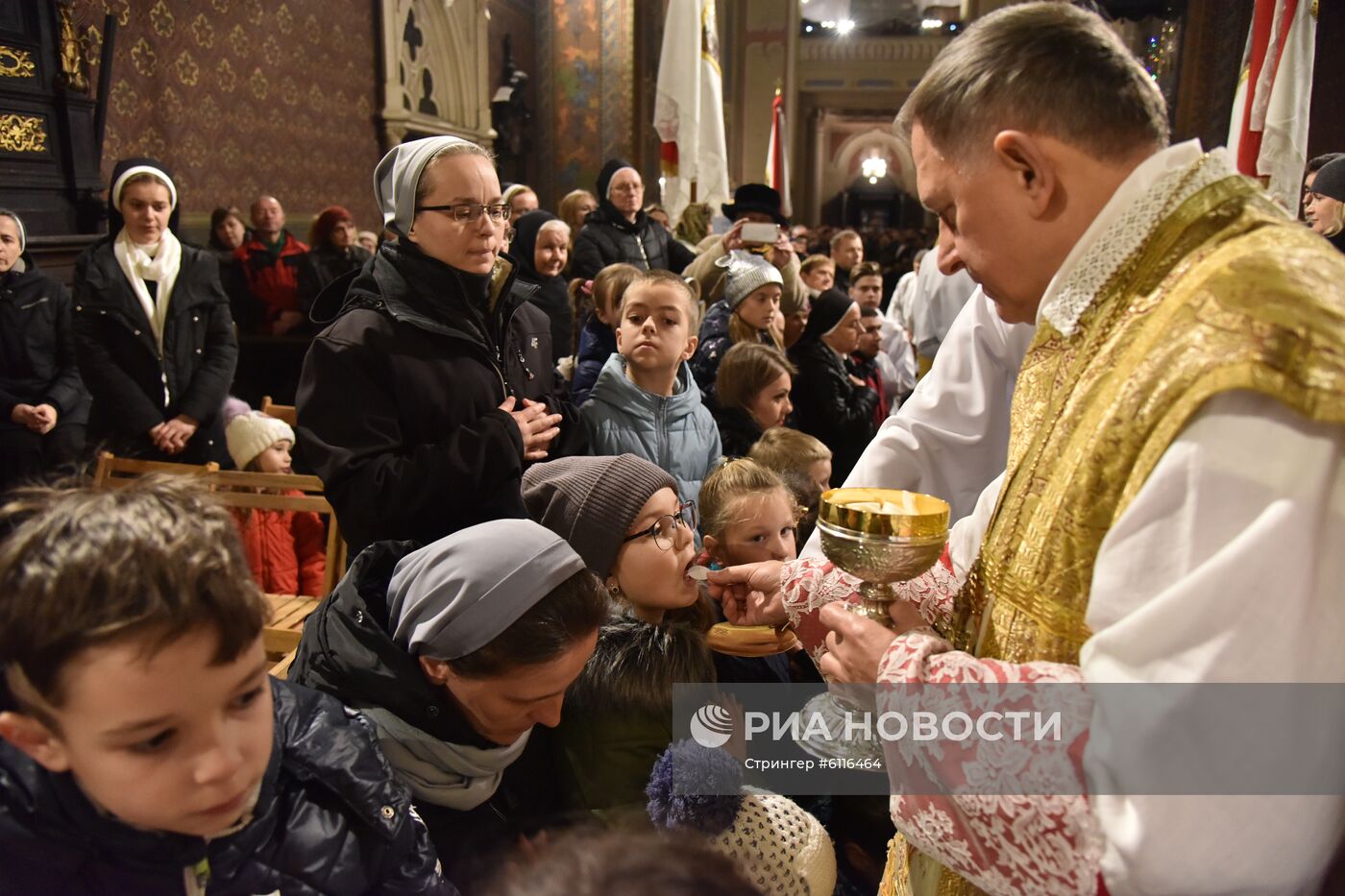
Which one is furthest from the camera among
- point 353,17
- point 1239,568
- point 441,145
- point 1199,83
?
point 1199,83

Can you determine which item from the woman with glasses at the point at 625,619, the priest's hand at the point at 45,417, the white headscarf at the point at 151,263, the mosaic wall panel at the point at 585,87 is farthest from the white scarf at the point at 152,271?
the mosaic wall panel at the point at 585,87

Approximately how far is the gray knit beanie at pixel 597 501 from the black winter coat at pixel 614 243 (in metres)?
3.24

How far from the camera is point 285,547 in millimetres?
3311

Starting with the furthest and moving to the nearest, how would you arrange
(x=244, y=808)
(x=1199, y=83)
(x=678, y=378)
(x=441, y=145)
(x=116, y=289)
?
(x=1199, y=83) < (x=116, y=289) < (x=678, y=378) < (x=441, y=145) < (x=244, y=808)

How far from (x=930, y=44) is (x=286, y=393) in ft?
75.5

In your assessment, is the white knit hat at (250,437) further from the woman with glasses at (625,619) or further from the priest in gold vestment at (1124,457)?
the priest in gold vestment at (1124,457)

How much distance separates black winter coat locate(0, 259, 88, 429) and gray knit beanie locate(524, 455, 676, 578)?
300cm

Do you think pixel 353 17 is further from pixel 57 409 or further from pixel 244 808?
pixel 244 808

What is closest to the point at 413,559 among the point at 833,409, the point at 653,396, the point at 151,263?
the point at 653,396

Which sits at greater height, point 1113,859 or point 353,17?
point 353,17

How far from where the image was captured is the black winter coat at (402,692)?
4.53 feet

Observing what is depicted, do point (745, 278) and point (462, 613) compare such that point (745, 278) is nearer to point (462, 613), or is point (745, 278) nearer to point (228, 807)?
point (462, 613)

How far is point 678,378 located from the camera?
9.96ft

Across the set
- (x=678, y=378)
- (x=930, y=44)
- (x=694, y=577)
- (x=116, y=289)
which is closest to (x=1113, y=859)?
(x=694, y=577)
